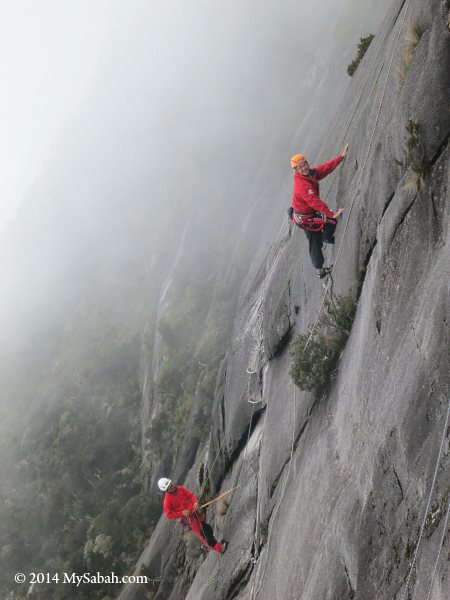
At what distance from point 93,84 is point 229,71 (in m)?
52.8

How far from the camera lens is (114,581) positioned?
83.9 feet

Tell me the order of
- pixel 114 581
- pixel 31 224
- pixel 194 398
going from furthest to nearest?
pixel 31 224 < pixel 194 398 < pixel 114 581

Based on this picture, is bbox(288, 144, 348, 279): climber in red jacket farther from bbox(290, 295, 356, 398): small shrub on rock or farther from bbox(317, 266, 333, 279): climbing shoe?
bbox(290, 295, 356, 398): small shrub on rock

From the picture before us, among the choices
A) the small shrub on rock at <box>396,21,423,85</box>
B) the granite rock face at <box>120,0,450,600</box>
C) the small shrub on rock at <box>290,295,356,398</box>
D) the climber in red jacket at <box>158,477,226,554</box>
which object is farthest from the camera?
the climber in red jacket at <box>158,477,226,554</box>

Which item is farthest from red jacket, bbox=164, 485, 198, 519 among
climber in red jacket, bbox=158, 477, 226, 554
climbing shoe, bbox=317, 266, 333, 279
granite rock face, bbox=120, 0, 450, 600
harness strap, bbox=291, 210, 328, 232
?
harness strap, bbox=291, 210, 328, 232

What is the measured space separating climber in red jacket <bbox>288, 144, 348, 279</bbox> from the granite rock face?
1.00 feet

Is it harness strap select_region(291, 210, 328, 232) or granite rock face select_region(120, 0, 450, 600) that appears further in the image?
harness strap select_region(291, 210, 328, 232)

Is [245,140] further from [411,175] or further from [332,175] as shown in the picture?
[411,175]

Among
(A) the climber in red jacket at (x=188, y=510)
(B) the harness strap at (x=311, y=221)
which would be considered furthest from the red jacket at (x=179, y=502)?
(B) the harness strap at (x=311, y=221)

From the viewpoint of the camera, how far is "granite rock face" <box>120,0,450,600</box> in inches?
212

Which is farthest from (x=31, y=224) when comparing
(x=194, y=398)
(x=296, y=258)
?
(x=296, y=258)

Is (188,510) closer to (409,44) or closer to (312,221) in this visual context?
(312,221)

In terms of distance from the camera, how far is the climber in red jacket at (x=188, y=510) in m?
12.5

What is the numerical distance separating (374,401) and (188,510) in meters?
7.38
